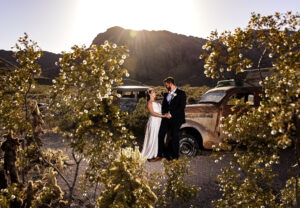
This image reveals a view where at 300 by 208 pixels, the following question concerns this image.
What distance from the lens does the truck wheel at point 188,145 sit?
871 centimetres

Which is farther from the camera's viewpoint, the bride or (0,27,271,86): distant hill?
(0,27,271,86): distant hill

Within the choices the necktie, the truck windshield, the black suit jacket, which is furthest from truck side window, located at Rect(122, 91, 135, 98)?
the black suit jacket

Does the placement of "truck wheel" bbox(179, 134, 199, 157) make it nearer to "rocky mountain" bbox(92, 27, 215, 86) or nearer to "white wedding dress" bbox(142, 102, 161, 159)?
"white wedding dress" bbox(142, 102, 161, 159)

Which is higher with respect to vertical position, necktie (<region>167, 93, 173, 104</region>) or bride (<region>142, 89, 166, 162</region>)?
necktie (<region>167, 93, 173, 104</region>)

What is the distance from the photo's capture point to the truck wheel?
871cm

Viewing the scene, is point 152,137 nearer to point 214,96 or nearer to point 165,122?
point 165,122

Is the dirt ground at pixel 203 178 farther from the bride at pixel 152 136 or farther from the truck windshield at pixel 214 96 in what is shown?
the truck windshield at pixel 214 96

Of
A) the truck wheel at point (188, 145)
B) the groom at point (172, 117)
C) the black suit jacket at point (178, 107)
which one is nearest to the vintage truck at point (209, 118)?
the truck wheel at point (188, 145)

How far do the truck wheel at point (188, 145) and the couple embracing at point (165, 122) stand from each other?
5.95 ft

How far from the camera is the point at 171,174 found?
612 cm

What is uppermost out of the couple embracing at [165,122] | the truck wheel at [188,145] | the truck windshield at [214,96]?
the truck windshield at [214,96]

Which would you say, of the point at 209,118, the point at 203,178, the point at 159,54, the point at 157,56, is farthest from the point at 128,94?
the point at 159,54

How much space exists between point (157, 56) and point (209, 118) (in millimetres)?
102932

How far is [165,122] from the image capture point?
273 inches
